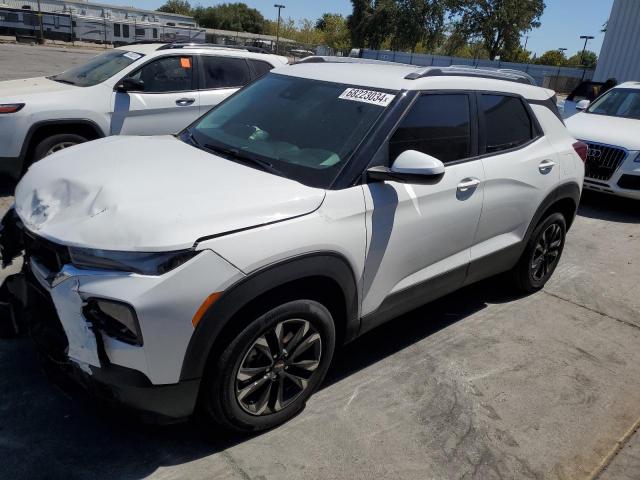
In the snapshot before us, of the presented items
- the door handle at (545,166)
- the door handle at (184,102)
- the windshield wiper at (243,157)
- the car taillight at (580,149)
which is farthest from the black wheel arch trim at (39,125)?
the car taillight at (580,149)

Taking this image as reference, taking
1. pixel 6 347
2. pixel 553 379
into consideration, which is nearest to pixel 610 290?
pixel 553 379

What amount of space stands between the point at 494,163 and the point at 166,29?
53053 millimetres

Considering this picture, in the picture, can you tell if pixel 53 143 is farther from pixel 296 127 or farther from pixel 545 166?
pixel 545 166

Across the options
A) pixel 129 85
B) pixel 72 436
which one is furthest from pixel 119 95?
pixel 72 436

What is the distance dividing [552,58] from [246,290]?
290ft

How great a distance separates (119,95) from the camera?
6.40 meters

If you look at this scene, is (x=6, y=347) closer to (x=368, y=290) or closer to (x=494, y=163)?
(x=368, y=290)

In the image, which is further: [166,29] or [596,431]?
[166,29]

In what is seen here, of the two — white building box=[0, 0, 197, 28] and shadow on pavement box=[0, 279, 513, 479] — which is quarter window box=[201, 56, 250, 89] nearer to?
shadow on pavement box=[0, 279, 513, 479]

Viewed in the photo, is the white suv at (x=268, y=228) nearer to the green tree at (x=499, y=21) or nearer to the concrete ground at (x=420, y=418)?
the concrete ground at (x=420, y=418)

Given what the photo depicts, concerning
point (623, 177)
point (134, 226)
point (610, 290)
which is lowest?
point (610, 290)

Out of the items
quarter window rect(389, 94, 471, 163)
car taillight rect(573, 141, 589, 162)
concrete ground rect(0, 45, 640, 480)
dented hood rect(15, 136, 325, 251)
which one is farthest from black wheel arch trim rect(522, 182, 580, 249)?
dented hood rect(15, 136, 325, 251)

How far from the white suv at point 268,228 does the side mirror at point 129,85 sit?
3105 millimetres

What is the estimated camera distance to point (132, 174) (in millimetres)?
2697
